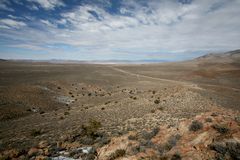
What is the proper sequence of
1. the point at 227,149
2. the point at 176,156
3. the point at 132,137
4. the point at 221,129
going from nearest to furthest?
the point at 227,149 < the point at 176,156 < the point at 221,129 < the point at 132,137

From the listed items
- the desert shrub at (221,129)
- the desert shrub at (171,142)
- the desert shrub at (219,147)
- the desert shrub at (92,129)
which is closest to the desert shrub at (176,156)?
the desert shrub at (171,142)

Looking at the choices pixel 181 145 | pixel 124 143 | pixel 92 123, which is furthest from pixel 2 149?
pixel 181 145

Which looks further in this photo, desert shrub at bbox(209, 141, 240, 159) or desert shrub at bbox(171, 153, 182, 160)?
desert shrub at bbox(171, 153, 182, 160)

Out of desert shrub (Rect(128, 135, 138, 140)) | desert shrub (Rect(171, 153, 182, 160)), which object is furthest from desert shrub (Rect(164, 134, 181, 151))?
desert shrub (Rect(128, 135, 138, 140))

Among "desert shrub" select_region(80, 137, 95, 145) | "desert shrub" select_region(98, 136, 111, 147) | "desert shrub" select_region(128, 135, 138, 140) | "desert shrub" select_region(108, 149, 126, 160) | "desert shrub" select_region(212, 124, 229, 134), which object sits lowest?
"desert shrub" select_region(80, 137, 95, 145)

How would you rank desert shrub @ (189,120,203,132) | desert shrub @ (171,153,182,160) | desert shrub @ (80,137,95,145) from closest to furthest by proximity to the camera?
desert shrub @ (171,153,182,160) < desert shrub @ (189,120,203,132) < desert shrub @ (80,137,95,145)

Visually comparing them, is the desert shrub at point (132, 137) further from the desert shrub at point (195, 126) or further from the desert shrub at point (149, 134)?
the desert shrub at point (195, 126)

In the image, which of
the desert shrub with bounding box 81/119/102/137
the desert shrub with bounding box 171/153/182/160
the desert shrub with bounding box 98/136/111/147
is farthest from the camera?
the desert shrub with bounding box 81/119/102/137

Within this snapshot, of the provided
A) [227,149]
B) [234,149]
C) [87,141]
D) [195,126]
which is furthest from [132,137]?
[234,149]

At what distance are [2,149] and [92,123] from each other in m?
5.76

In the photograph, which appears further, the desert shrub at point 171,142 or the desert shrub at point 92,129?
the desert shrub at point 92,129

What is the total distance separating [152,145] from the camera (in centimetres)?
948

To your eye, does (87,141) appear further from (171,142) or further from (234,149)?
(234,149)

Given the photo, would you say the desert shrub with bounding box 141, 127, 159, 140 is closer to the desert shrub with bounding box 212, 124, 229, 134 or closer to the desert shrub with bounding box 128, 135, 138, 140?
the desert shrub with bounding box 128, 135, 138, 140
